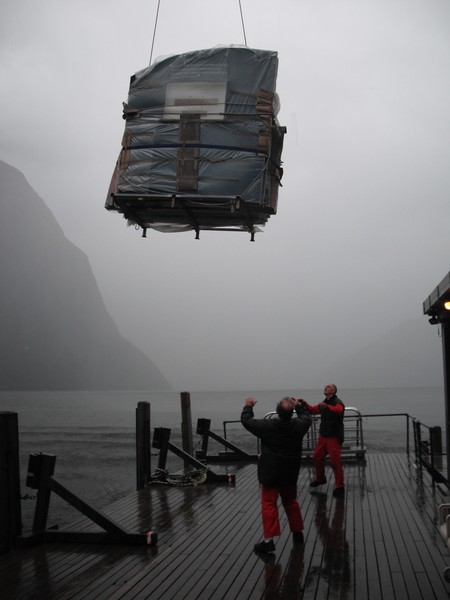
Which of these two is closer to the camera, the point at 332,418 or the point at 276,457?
the point at 276,457

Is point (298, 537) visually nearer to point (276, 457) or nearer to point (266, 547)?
point (266, 547)

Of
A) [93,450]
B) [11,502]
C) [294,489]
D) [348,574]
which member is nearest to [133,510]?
[11,502]

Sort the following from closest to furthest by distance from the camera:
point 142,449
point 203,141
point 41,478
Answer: point 41,478
point 203,141
point 142,449

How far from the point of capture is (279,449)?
6.35 m

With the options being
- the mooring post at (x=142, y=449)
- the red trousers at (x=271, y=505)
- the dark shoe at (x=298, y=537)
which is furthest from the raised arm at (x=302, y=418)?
the mooring post at (x=142, y=449)

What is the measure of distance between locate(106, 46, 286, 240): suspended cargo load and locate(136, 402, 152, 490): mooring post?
15.0ft

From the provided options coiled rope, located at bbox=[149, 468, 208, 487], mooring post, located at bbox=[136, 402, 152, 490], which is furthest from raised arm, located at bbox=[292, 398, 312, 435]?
mooring post, located at bbox=[136, 402, 152, 490]

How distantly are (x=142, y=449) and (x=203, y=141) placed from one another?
623cm

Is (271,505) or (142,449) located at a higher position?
(271,505)

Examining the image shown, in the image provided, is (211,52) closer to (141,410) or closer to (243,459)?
(141,410)

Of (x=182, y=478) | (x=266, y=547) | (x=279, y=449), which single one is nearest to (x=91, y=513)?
(x=266, y=547)

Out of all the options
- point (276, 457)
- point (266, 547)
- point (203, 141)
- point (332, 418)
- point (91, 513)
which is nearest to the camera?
point (276, 457)

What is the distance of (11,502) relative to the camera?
7191 millimetres

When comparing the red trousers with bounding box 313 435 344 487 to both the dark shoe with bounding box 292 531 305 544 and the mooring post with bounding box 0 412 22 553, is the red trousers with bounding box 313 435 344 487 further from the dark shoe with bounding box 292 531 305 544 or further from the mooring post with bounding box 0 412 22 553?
the mooring post with bounding box 0 412 22 553
